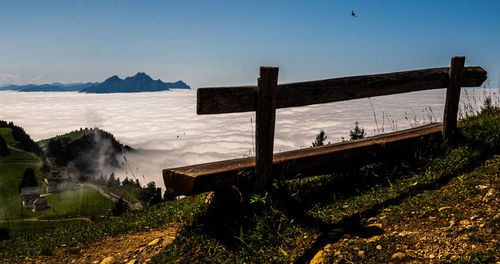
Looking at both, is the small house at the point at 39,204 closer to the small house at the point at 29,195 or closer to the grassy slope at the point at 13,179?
the grassy slope at the point at 13,179

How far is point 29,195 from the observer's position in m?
118

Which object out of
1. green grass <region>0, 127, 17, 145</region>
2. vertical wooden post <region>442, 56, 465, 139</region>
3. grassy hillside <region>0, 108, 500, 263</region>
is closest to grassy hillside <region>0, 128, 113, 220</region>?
green grass <region>0, 127, 17, 145</region>

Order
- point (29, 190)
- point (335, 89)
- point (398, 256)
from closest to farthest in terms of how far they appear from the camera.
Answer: point (398, 256) < point (335, 89) < point (29, 190)

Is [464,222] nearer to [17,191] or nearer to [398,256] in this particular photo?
[398,256]

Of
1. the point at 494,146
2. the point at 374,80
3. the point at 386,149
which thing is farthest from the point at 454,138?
the point at 374,80

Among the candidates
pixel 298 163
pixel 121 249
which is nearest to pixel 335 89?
pixel 298 163

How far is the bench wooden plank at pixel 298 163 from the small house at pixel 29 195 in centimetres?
13602

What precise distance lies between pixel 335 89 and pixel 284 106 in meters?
1.15

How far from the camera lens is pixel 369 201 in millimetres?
5195

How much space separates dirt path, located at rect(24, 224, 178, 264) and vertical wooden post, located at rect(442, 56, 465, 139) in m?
6.05

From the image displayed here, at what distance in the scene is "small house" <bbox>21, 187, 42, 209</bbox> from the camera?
4574 inches

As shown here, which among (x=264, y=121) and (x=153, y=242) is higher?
(x=264, y=121)

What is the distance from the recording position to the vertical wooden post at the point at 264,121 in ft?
16.2

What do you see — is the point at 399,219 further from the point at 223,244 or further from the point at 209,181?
the point at 209,181
